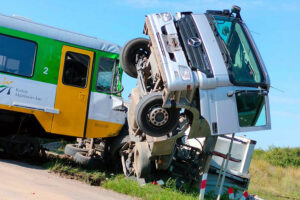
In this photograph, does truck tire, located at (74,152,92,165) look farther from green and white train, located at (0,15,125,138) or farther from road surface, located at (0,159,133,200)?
road surface, located at (0,159,133,200)

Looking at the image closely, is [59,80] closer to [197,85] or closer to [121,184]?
[121,184]

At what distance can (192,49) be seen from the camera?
8180 millimetres

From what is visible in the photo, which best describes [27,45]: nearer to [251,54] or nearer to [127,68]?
[127,68]

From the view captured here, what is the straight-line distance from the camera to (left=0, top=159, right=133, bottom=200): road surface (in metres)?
6.79

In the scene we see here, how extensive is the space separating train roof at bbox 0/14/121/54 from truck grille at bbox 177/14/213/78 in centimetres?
263

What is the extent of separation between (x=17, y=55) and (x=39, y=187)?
3.57 m

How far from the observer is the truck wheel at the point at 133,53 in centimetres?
956

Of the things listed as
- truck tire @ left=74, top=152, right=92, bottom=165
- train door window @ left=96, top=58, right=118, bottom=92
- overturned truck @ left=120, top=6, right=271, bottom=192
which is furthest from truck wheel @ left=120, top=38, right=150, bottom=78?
truck tire @ left=74, top=152, right=92, bottom=165

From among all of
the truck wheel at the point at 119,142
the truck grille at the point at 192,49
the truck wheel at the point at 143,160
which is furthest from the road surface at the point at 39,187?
the truck grille at the point at 192,49

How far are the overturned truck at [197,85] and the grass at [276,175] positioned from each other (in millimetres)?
5949

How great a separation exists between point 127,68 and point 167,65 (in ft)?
7.02

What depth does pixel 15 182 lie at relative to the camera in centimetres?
751

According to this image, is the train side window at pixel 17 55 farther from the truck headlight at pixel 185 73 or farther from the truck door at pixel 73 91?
the truck headlight at pixel 185 73

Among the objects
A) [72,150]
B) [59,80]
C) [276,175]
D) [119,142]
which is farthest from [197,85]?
[276,175]
